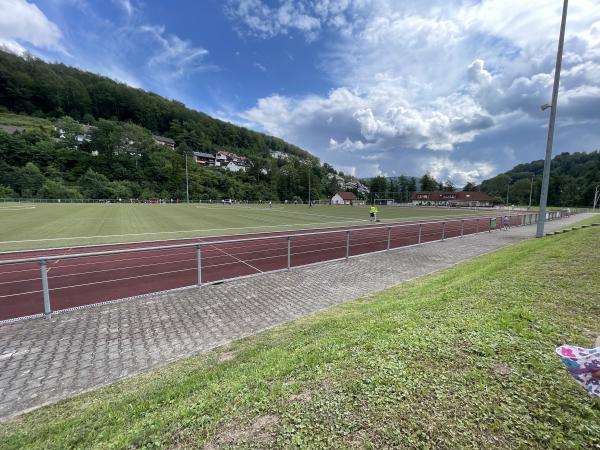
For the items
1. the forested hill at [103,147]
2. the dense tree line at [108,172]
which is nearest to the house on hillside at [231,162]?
the forested hill at [103,147]

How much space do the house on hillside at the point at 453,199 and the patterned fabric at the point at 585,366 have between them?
4267 inches

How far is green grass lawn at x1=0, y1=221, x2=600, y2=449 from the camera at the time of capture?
1888 millimetres

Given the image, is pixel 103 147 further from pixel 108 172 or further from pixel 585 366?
pixel 585 366

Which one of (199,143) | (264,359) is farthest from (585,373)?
(199,143)

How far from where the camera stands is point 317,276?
8195mm

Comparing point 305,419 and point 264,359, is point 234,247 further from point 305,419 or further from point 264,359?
point 305,419

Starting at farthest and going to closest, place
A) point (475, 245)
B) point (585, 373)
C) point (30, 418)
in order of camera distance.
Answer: point (475, 245) → point (30, 418) → point (585, 373)

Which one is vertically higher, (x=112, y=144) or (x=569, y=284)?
(x=112, y=144)

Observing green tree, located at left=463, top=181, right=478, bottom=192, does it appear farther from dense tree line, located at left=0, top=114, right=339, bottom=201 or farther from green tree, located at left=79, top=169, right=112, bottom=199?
green tree, located at left=79, top=169, right=112, bottom=199

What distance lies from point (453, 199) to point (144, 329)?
12098 cm

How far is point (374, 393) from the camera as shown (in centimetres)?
228

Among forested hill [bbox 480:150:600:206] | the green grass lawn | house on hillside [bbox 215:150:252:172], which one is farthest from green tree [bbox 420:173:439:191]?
the green grass lawn

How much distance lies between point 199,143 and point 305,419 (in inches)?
6143

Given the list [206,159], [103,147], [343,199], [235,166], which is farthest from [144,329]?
[206,159]
